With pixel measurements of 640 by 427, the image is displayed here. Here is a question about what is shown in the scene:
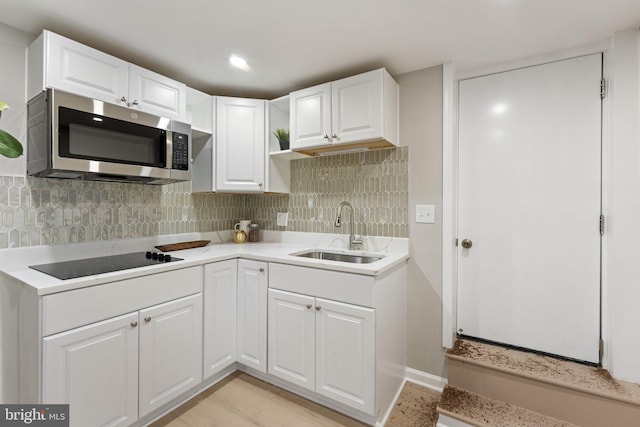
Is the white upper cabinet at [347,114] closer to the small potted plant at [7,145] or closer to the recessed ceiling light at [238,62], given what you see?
the recessed ceiling light at [238,62]

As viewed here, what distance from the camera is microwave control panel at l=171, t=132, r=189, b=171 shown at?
2039 mm

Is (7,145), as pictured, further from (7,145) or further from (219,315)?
(219,315)

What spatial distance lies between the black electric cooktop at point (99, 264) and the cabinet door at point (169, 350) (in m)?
0.29

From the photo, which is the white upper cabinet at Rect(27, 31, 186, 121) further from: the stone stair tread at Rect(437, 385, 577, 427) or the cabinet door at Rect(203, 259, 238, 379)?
the stone stair tread at Rect(437, 385, 577, 427)

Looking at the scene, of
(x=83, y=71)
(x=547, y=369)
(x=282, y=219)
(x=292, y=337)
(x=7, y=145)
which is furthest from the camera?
(x=282, y=219)

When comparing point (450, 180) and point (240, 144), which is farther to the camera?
point (240, 144)

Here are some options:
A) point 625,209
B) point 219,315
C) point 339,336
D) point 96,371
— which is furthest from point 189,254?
point 625,209

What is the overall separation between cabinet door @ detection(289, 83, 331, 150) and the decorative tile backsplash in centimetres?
36

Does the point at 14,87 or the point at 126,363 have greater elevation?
the point at 14,87

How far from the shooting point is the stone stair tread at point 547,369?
1.55m

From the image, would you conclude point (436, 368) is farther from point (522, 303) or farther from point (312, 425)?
point (312, 425)

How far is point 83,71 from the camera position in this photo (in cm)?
165

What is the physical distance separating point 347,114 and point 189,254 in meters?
1.53
